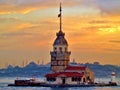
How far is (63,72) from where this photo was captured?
13675cm

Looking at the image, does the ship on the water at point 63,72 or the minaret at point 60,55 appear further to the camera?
the minaret at point 60,55

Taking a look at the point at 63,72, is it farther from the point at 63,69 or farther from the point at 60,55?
the point at 60,55

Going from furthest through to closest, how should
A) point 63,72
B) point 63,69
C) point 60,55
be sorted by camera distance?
point 60,55
point 63,69
point 63,72

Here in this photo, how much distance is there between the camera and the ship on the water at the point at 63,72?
442 feet

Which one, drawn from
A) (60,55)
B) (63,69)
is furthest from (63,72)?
(60,55)

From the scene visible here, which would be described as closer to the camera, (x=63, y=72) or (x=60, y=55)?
(x=63, y=72)

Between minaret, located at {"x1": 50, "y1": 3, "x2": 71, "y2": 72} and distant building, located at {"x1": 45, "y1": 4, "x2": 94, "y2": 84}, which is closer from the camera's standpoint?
distant building, located at {"x1": 45, "y1": 4, "x2": 94, "y2": 84}

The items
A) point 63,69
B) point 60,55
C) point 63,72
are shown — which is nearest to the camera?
point 63,72

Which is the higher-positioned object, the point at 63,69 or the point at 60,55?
the point at 60,55

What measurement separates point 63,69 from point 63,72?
10.0 feet

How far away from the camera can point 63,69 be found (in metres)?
140

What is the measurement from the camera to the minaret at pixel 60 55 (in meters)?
140

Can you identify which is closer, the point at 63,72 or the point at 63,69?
the point at 63,72

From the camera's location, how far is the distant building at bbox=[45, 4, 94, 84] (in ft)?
443
